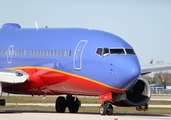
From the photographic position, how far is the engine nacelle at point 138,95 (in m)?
34.6

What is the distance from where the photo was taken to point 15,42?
37.2 metres

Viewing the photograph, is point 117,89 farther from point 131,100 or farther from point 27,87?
point 27,87

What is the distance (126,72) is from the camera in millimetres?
31172

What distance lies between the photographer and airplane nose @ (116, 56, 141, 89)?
3116cm

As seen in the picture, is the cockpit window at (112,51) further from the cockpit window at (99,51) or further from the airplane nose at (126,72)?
the airplane nose at (126,72)

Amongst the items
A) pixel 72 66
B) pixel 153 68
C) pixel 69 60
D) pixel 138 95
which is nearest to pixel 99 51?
pixel 72 66

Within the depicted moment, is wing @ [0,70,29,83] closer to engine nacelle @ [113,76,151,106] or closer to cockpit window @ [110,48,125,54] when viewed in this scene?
engine nacelle @ [113,76,151,106]

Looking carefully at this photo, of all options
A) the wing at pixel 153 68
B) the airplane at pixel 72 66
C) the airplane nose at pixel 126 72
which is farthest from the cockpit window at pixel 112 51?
the wing at pixel 153 68

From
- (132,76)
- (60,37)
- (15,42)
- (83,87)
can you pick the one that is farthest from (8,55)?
(132,76)

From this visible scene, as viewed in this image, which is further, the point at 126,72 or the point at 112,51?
the point at 112,51

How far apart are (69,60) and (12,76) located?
10.7 ft

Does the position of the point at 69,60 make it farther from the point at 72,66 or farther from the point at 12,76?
the point at 12,76

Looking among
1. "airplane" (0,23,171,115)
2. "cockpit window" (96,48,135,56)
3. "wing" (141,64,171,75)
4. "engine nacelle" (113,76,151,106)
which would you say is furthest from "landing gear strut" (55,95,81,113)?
"cockpit window" (96,48,135,56)

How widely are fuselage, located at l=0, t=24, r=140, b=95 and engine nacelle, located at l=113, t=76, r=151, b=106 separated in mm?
2220
